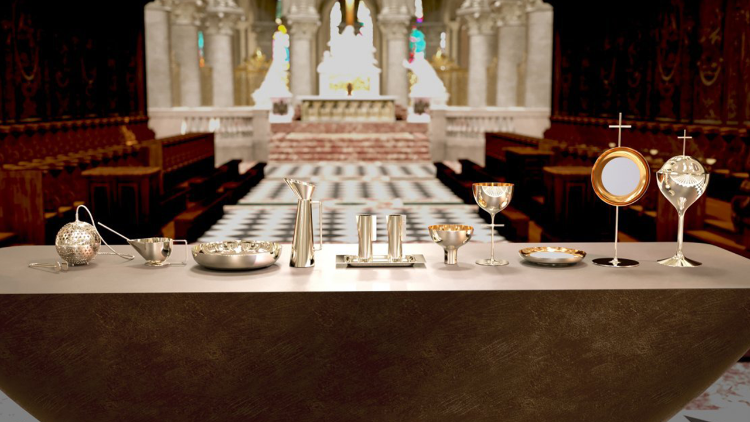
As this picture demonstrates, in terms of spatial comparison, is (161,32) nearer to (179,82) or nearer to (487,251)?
(179,82)

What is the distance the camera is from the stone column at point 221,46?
21453 millimetres

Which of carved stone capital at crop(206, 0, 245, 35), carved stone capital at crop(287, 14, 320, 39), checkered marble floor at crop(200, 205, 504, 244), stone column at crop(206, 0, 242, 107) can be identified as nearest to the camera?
checkered marble floor at crop(200, 205, 504, 244)

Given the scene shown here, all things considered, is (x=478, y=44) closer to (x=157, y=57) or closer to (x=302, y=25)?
(x=302, y=25)

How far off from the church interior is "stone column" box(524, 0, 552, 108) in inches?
A: 1.9

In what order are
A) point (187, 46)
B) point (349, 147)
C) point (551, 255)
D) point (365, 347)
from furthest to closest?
point (187, 46) < point (349, 147) < point (551, 255) < point (365, 347)

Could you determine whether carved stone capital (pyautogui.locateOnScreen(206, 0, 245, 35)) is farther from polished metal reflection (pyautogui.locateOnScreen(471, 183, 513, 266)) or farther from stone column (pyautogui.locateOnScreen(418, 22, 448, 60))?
polished metal reflection (pyautogui.locateOnScreen(471, 183, 513, 266))

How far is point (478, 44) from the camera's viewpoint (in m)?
22.2

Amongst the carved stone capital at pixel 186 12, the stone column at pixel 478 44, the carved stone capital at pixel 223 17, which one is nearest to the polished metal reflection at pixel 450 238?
the carved stone capital at pixel 186 12

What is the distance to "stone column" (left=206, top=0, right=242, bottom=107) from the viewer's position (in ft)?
70.4

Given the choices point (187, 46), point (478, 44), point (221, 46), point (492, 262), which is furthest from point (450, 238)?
point (221, 46)

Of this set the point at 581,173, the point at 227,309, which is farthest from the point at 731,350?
the point at 581,173

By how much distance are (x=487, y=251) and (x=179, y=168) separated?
8.95 metres

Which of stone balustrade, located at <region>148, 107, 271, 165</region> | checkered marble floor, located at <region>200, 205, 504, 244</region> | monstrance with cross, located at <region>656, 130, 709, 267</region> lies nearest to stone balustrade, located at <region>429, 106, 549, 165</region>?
stone balustrade, located at <region>148, 107, 271, 165</region>

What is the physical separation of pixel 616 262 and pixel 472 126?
16.4 metres
